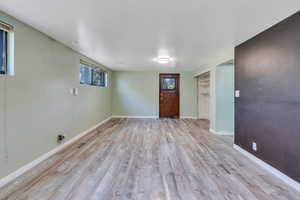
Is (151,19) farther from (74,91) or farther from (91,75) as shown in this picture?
(91,75)

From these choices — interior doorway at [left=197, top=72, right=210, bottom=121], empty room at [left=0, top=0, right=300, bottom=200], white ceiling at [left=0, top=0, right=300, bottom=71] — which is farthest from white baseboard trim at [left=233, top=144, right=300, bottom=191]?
interior doorway at [left=197, top=72, right=210, bottom=121]

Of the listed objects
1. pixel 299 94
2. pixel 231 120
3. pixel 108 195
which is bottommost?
pixel 108 195

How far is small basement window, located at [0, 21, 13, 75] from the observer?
2285 mm

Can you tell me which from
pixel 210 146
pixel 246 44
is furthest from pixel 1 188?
pixel 246 44

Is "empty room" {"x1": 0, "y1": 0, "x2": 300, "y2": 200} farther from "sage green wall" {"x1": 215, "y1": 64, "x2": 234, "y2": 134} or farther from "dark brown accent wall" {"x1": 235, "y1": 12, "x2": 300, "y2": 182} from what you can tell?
"sage green wall" {"x1": 215, "y1": 64, "x2": 234, "y2": 134}

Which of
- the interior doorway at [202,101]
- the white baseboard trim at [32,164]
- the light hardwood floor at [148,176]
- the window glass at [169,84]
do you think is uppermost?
the window glass at [169,84]

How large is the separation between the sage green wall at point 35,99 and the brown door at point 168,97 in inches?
177

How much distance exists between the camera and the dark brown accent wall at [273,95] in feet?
7.25

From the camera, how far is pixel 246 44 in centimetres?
334

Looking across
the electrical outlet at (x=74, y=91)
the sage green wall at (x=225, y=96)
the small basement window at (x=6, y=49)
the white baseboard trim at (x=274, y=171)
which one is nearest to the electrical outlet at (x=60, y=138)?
the electrical outlet at (x=74, y=91)

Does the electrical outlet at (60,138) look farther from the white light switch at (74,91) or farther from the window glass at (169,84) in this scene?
the window glass at (169,84)

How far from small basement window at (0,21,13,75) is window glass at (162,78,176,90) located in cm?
638

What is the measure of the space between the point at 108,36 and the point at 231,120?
3945mm

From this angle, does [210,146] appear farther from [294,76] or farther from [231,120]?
[294,76]
